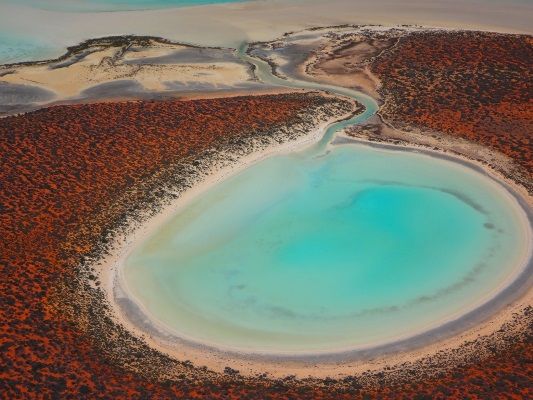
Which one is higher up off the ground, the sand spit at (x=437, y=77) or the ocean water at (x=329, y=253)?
the sand spit at (x=437, y=77)

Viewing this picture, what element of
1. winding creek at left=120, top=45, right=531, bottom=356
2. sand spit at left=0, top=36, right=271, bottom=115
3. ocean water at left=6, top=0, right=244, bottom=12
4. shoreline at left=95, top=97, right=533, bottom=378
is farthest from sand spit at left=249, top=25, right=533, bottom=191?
ocean water at left=6, top=0, right=244, bottom=12

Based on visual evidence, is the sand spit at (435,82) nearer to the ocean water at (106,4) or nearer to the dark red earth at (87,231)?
the dark red earth at (87,231)

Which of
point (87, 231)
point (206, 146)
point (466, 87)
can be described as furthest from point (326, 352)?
point (466, 87)

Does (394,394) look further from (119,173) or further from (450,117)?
(450,117)

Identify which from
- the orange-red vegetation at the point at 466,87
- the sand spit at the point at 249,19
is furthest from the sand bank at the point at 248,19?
the orange-red vegetation at the point at 466,87

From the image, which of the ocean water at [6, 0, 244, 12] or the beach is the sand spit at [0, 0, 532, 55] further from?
the ocean water at [6, 0, 244, 12]
